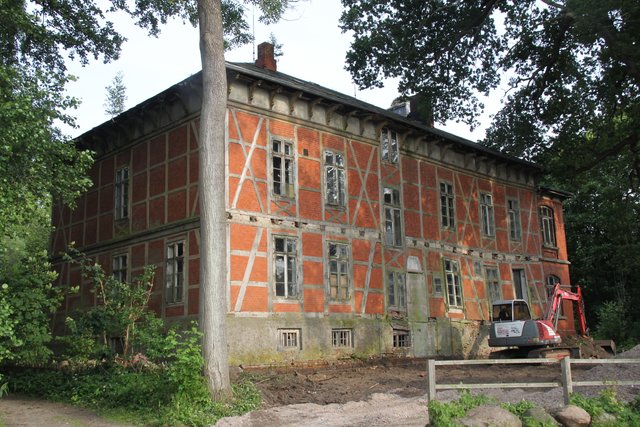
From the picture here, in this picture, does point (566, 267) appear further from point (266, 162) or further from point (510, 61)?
point (266, 162)

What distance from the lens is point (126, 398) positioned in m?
12.8

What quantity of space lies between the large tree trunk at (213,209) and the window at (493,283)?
1639cm

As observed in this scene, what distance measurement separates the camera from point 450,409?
29.6 feet

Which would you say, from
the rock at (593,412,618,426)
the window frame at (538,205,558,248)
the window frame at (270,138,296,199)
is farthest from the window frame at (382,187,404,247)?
the rock at (593,412,618,426)

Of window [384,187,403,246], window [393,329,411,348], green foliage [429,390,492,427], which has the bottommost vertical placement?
green foliage [429,390,492,427]

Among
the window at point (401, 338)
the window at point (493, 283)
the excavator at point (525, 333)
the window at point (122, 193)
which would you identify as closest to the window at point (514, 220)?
the window at point (493, 283)

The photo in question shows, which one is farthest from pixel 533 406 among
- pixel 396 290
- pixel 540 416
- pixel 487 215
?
pixel 487 215

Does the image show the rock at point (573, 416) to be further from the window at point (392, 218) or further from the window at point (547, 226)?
the window at point (547, 226)

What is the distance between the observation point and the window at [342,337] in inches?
765

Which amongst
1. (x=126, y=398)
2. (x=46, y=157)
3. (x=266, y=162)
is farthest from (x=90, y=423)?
(x=266, y=162)

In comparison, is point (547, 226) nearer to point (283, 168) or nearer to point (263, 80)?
point (283, 168)

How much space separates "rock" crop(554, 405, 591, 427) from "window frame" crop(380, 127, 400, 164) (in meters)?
14.5

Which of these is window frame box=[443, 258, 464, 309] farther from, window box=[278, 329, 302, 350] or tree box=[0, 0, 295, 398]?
tree box=[0, 0, 295, 398]

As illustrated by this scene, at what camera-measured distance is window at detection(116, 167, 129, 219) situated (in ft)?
70.7
